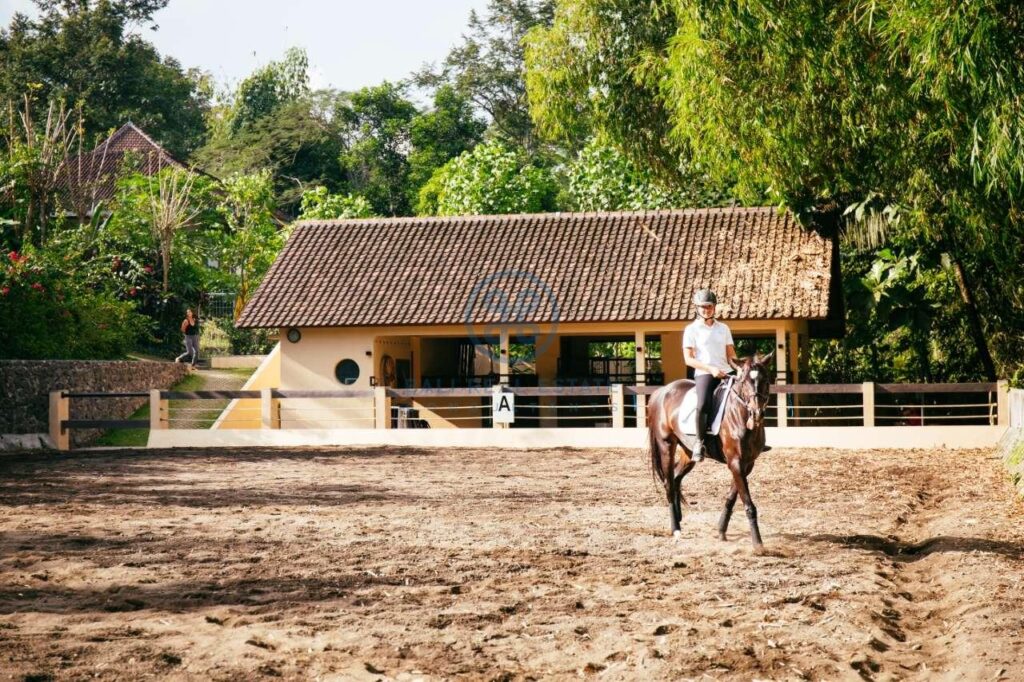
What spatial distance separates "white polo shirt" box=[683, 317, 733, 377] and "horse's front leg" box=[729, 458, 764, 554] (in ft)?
2.94

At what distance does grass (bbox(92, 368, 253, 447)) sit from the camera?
25.0 m

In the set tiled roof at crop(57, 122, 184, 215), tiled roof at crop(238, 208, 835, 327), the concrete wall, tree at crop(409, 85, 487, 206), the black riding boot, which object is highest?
tree at crop(409, 85, 487, 206)

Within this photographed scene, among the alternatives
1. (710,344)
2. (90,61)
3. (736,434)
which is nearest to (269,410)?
(710,344)

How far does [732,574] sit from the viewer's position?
9109 millimetres

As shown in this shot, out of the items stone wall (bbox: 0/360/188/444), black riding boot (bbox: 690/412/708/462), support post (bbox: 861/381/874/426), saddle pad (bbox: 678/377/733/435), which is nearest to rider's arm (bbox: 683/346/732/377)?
saddle pad (bbox: 678/377/733/435)

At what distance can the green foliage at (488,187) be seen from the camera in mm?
40312

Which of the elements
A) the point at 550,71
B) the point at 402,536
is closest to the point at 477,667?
the point at 402,536

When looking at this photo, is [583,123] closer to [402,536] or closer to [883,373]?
[883,373]

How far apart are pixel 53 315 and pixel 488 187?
58.3 ft

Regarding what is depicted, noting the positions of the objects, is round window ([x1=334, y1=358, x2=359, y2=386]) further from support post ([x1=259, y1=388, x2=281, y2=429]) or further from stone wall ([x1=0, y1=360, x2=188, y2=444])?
stone wall ([x1=0, y1=360, x2=188, y2=444])

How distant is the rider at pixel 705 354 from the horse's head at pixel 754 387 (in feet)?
0.74

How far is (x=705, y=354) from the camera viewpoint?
10.7 meters

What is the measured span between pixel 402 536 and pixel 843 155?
1203 cm

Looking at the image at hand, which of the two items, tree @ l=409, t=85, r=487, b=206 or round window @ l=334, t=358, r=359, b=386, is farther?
tree @ l=409, t=85, r=487, b=206
